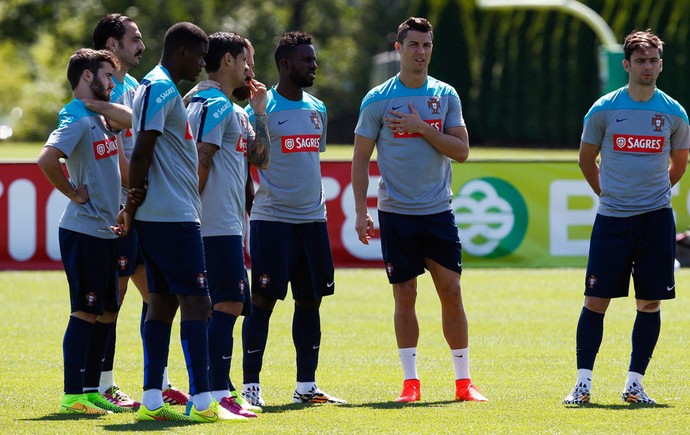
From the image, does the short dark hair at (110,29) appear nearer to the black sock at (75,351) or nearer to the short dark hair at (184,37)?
the short dark hair at (184,37)

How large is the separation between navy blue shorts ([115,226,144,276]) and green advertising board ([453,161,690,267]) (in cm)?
914

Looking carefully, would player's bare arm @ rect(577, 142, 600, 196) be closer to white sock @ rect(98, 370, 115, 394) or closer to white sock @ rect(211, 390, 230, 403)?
white sock @ rect(211, 390, 230, 403)

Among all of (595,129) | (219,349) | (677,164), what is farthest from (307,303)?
(677,164)

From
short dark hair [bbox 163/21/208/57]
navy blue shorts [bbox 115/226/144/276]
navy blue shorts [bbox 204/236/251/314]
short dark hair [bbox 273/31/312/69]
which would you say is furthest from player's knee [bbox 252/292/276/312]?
short dark hair [bbox 163/21/208/57]

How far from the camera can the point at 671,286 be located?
776 cm

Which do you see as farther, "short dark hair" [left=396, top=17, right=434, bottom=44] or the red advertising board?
Answer: the red advertising board

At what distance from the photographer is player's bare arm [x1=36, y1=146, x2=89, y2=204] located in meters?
7.15

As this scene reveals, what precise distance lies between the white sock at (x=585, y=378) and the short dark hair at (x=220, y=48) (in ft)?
9.30

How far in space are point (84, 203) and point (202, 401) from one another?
1.35 meters

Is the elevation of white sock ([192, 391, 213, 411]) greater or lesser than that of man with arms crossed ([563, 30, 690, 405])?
lesser

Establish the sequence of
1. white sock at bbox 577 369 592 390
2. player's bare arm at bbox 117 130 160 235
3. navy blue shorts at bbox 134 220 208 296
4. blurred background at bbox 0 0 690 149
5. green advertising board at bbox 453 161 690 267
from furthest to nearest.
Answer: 1. blurred background at bbox 0 0 690 149
2. green advertising board at bbox 453 161 690 267
3. white sock at bbox 577 369 592 390
4. navy blue shorts at bbox 134 220 208 296
5. player's bare arm at bbox 117 130 160 235

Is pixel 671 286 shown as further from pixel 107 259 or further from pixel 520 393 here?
pixel 107 259

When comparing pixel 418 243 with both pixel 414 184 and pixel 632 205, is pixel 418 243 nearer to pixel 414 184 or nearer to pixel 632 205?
pixel 414 184

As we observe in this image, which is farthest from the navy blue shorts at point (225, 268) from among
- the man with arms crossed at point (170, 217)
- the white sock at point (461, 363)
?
the white sock at point (461, 363)
